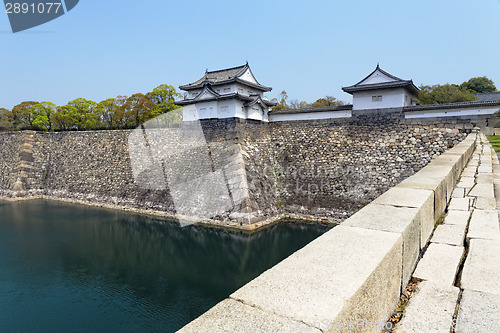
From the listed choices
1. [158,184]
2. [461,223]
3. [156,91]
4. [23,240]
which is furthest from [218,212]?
[156,91]

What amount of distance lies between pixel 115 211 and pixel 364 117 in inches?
523

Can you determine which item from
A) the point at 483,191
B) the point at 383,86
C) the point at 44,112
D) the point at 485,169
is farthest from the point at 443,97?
the point at 44,112

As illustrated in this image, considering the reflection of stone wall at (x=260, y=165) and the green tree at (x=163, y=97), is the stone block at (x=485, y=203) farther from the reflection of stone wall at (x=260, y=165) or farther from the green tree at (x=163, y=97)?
the green tree at (x=163, y=97)

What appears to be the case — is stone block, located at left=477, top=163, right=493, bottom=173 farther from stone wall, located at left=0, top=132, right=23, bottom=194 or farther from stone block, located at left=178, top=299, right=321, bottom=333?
stone wall, located at left=0, top=132, right=23, bottom=194

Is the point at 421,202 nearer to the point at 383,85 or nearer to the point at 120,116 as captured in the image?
the point at 383,85

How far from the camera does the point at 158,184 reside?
Result: 14602 mm

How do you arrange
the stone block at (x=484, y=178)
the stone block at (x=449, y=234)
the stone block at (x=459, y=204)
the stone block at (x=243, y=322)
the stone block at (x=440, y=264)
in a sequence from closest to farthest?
the stone block at (x=243, y=322)
the stone block at (x=440, y=264)
the stone block at (x=449, y=234)
the stone block at (x=459, y=204)
the stone block at (x=484, y=178)

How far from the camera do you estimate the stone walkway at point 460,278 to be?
121 cm

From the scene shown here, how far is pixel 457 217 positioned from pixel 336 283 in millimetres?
2119

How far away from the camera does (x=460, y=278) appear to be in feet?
5.04

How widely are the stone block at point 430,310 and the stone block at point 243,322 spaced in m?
0.63

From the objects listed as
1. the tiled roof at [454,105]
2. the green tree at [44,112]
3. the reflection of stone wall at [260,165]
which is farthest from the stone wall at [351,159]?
the green tree at [44,112]

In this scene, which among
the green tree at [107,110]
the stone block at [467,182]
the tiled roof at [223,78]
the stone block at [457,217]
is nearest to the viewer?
the stone block at [457,217]

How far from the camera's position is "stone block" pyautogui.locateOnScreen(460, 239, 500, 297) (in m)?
1.42
